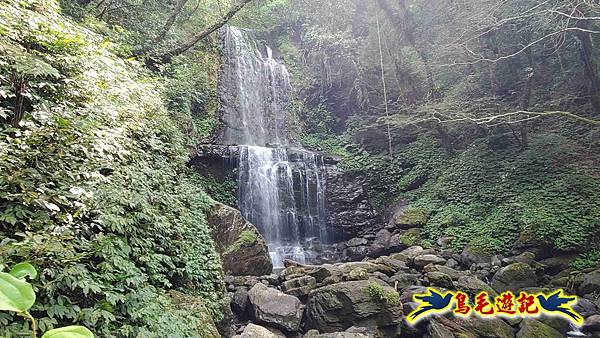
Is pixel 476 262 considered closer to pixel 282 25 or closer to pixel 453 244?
pixel 453 244

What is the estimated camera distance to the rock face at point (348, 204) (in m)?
12.2

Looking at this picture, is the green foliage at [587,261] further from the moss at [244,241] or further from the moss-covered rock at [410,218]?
the moss at [244,241]

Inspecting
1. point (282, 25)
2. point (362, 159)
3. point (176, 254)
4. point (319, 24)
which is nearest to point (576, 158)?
point (362, 159)

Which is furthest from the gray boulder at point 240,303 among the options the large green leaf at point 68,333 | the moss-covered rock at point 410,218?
the moss-covered rock at point 410,218

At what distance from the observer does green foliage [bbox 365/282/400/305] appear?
5.52 meters

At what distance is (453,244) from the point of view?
937 cm

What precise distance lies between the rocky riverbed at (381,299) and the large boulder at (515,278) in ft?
0.06

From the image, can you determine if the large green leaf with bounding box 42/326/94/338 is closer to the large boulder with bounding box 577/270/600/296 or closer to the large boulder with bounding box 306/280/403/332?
the large boulder with bounding box 306/280/403/332

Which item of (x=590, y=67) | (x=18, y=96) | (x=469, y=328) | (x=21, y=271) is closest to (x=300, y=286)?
(x=469, y=328)

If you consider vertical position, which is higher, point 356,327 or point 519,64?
point 519,64

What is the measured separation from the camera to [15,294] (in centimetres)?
76

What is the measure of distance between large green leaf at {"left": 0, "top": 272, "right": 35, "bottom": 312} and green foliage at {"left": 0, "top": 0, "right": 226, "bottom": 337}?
0.28 m

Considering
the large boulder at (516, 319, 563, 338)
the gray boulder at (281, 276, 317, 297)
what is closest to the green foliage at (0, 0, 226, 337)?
the gray boulder at (281, 276, 317, 297)

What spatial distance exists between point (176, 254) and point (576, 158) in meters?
10.7
